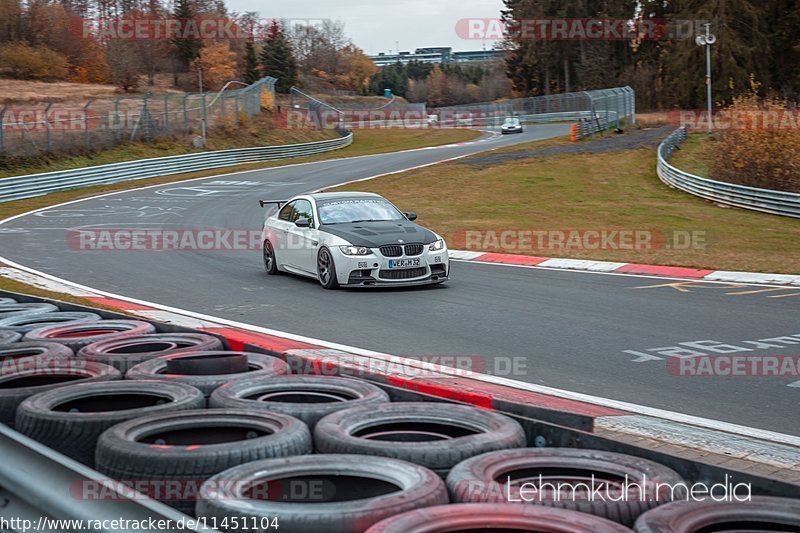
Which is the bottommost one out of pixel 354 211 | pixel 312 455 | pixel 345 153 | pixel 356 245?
pixel 356 245

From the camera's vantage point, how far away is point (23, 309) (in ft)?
28.9

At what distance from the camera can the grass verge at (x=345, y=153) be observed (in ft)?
110

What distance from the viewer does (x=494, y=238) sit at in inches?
885

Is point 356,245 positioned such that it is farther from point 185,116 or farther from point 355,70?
point 355,70

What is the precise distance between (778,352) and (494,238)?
1321 centimetres

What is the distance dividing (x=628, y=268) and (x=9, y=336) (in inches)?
488

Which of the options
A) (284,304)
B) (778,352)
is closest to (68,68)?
(284,304)

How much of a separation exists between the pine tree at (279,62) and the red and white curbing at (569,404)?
85.8 metres

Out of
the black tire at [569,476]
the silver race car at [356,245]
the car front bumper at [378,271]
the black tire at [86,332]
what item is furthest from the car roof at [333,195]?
the black tire at [569,476]

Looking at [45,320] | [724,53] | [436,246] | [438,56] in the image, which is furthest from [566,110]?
[438,56]

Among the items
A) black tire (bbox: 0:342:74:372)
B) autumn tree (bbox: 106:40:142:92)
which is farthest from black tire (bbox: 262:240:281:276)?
autumn tree (bbox: 106:40:142:92)

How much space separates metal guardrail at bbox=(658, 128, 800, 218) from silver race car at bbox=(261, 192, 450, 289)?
16.0m

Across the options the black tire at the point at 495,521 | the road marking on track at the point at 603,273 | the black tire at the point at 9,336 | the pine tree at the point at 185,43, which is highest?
the pine tree at the point at 185,43

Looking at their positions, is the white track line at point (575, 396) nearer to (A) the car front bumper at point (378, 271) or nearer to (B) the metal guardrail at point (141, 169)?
(A) the car front bumper at point (378, 271)
